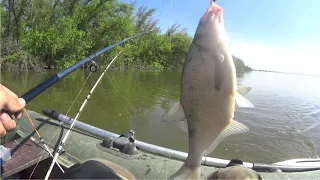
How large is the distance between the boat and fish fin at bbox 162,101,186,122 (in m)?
1.24

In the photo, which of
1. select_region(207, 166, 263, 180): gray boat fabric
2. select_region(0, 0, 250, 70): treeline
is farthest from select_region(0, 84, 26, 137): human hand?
select_region(0, 0, 250, 70): treeline

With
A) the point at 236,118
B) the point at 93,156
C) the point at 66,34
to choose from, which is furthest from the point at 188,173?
the point at 66,34

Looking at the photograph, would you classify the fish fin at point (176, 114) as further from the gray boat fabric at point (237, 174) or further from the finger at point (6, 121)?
the finger at point (6, 121)

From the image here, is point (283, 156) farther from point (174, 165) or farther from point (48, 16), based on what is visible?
point (48, 16)

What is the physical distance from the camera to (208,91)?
4.71ft

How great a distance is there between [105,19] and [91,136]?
3153 centimetres

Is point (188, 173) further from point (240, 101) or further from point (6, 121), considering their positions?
point (6, 121)

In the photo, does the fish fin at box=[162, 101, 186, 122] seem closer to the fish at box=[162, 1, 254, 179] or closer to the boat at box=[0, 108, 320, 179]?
the fish at box=[162, 1, 254, 179]

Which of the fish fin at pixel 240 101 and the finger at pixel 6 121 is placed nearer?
the finger at pixel 6 121

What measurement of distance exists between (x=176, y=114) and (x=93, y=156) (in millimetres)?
1936

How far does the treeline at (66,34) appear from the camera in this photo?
72.9 feet

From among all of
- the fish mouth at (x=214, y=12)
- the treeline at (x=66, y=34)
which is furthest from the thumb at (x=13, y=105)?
the treeline at (x=66, y=34)

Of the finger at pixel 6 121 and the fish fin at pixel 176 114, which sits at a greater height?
the fish fin at pixel 176 114

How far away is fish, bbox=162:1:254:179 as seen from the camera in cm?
141
